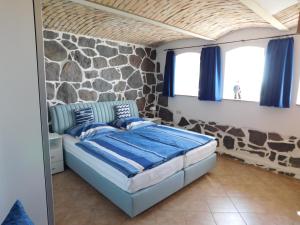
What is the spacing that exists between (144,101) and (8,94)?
4245mm

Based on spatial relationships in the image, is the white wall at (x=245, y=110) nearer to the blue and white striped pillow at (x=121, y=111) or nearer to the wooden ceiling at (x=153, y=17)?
the wooden ceiling at (x=153, y=17)

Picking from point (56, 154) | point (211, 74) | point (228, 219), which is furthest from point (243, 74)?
point (56, 154)

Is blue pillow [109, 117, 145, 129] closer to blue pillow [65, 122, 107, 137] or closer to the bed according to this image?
blue pillow [65, 122, 107, 137]

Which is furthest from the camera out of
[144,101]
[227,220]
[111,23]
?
[144,101]

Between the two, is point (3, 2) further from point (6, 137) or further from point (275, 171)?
point (275, 171)

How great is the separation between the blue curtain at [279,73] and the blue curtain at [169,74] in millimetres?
2092

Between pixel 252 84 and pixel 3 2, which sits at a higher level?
pixel 3 2

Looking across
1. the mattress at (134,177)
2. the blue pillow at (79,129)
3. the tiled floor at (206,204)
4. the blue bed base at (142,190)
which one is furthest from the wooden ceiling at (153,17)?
the tiled floor at (206,204)

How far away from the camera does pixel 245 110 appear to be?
12.6 ft

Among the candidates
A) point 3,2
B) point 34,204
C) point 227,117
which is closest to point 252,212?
point 227,117

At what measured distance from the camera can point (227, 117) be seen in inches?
162

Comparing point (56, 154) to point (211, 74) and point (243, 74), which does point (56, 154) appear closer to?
point (211, 74)

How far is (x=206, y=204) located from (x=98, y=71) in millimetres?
3245

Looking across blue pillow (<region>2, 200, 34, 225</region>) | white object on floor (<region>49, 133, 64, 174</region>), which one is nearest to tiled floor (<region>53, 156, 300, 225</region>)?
white object on floor (<region>49, 133, 64, 174</region>)
